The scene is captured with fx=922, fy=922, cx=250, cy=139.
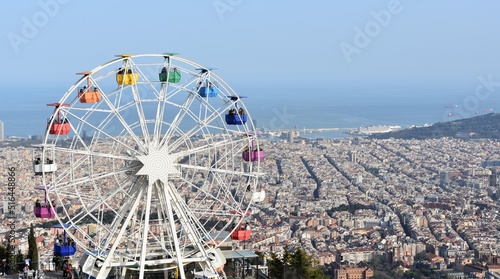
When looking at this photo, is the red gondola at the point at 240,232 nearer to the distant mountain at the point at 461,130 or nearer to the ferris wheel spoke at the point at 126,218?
the ferris wheel spoke at the point at 126,218

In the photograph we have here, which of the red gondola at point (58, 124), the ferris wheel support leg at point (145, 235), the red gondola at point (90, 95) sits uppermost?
the red gondola at point (90, 95)

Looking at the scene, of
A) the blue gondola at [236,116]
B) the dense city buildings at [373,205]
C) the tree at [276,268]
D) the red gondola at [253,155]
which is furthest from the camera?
the dense city buildings at [373,205]

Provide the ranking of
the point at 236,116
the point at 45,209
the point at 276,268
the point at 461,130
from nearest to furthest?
the point at 45,209 → the point at 236,116 → the point at 276,268 → the point at 461,130

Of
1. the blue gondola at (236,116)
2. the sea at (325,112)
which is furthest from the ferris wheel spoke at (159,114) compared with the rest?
the sea at (325,112)

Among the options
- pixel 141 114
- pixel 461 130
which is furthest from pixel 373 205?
pixel 461 130

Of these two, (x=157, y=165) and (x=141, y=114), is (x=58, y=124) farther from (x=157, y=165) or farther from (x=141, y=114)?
(x=157, y=165)

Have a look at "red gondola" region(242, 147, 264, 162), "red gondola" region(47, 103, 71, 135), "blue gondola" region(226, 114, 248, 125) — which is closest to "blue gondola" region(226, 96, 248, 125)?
"blue gondola" region(226, 114, 248, 125)

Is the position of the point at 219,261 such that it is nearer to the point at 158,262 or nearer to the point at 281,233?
the point at 158,262
